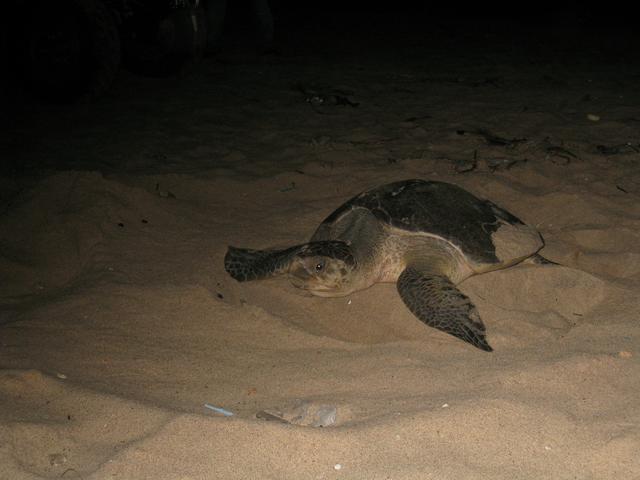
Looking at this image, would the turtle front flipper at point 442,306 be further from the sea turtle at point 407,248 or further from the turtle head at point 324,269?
the turtle head at point 324,269

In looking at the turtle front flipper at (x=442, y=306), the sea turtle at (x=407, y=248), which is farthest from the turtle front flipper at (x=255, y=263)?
the turtle front flipper at (x=442, y=306)

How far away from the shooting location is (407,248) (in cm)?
273

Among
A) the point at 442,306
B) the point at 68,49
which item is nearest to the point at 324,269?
the point at 442,306

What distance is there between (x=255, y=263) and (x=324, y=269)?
0.40m

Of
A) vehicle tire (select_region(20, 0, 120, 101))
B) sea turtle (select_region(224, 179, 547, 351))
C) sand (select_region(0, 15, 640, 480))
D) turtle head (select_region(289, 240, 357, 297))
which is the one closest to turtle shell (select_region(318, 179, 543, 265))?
sea turtle (select_region(224, 179, 547, 351))

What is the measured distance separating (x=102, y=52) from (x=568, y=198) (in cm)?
417

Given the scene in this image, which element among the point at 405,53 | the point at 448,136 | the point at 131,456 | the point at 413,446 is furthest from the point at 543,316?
the point at 405,53

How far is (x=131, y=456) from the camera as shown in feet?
4.73

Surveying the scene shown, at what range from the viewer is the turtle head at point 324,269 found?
238 cm

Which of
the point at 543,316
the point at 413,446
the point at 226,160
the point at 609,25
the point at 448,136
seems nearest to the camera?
the point at 413,446

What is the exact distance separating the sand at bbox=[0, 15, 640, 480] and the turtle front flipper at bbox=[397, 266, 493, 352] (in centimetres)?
6

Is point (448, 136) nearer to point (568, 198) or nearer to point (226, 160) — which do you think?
point (568, 198)

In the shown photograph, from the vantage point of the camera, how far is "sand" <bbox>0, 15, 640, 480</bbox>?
1459mm

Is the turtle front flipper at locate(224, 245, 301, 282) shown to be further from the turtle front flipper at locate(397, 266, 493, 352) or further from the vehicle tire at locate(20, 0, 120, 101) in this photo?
the vehicle tire at locate(20, 0, 120, 101)
